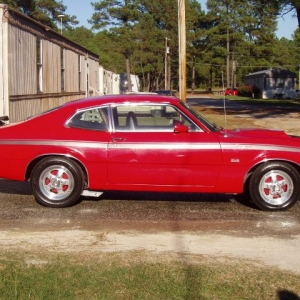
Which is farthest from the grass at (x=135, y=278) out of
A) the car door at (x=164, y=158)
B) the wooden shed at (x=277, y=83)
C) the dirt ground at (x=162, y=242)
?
the wooden shed at (x=277, y=83)

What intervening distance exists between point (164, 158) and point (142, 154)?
285 mm

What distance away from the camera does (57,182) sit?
770 cm

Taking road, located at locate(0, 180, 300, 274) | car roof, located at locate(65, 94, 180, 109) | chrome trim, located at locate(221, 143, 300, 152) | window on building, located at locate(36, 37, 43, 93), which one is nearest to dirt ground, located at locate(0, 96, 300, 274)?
road, located at locate(0, 180, 300, 274)

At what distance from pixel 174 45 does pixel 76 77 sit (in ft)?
155

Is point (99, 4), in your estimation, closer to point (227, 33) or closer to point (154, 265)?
point (227, 33)

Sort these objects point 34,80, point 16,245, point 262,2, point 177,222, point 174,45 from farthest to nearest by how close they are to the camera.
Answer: point 174,45, point 262,2, point 34,80, point 177,222, point 16,245

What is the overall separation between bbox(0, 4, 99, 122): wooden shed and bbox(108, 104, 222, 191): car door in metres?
8.42

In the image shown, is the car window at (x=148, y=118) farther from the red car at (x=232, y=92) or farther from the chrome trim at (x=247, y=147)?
the red car at (x=232, y=92)

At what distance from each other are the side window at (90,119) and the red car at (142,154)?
0.04 ft

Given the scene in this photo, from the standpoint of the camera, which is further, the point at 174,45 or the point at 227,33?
the point at 227,33

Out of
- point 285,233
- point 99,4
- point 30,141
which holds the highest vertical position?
point 99,4

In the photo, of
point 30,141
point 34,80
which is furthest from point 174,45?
point 30,141

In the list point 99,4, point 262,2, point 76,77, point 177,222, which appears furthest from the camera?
point 99,4

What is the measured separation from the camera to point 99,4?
6694 centimetres
